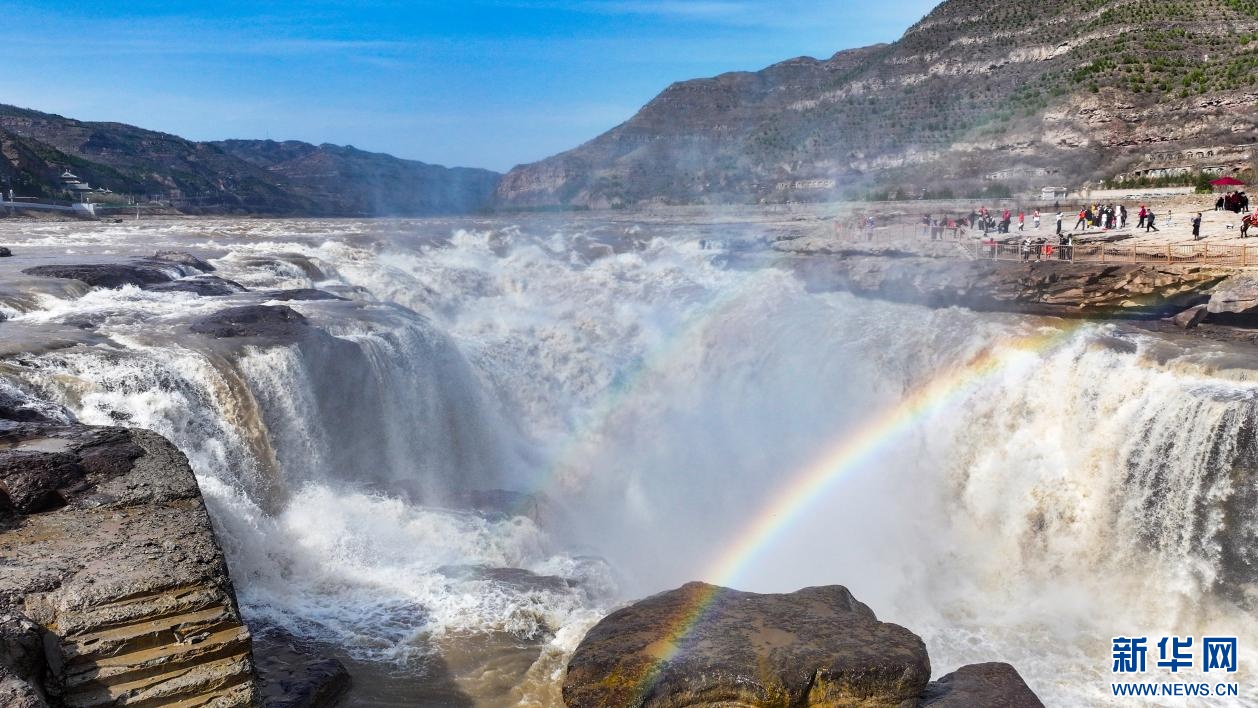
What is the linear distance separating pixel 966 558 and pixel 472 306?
42.3 ft

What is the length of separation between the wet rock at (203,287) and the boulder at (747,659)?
428 inches

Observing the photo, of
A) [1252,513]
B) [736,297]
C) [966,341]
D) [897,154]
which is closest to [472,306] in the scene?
[736,297]

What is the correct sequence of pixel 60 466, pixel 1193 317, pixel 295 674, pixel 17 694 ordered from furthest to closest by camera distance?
pixel 1193 317 < pixel 295 674 < pixel 60 466 < pixel 17 694

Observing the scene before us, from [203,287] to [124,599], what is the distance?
11.2 meters

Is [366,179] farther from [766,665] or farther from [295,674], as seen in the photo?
[766,665]

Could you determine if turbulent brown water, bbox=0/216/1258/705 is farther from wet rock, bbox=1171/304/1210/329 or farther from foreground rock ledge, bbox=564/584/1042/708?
A: foreground rock ledge, bbox=564/584/1042/708

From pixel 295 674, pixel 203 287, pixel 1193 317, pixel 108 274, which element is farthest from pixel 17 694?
pixel 1193 317

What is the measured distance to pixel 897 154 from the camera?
6028 centimetres

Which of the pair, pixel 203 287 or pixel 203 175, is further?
pixel 203 175

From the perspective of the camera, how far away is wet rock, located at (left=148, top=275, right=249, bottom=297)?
14.2m

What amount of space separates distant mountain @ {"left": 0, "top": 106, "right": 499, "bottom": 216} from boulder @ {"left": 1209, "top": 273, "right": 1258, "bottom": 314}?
54.4m

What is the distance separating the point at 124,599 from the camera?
14.9 ft

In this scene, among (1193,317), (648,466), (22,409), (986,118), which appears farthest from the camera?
(986,118)

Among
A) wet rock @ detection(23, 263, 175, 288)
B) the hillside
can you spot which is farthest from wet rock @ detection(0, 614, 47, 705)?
the hillside
